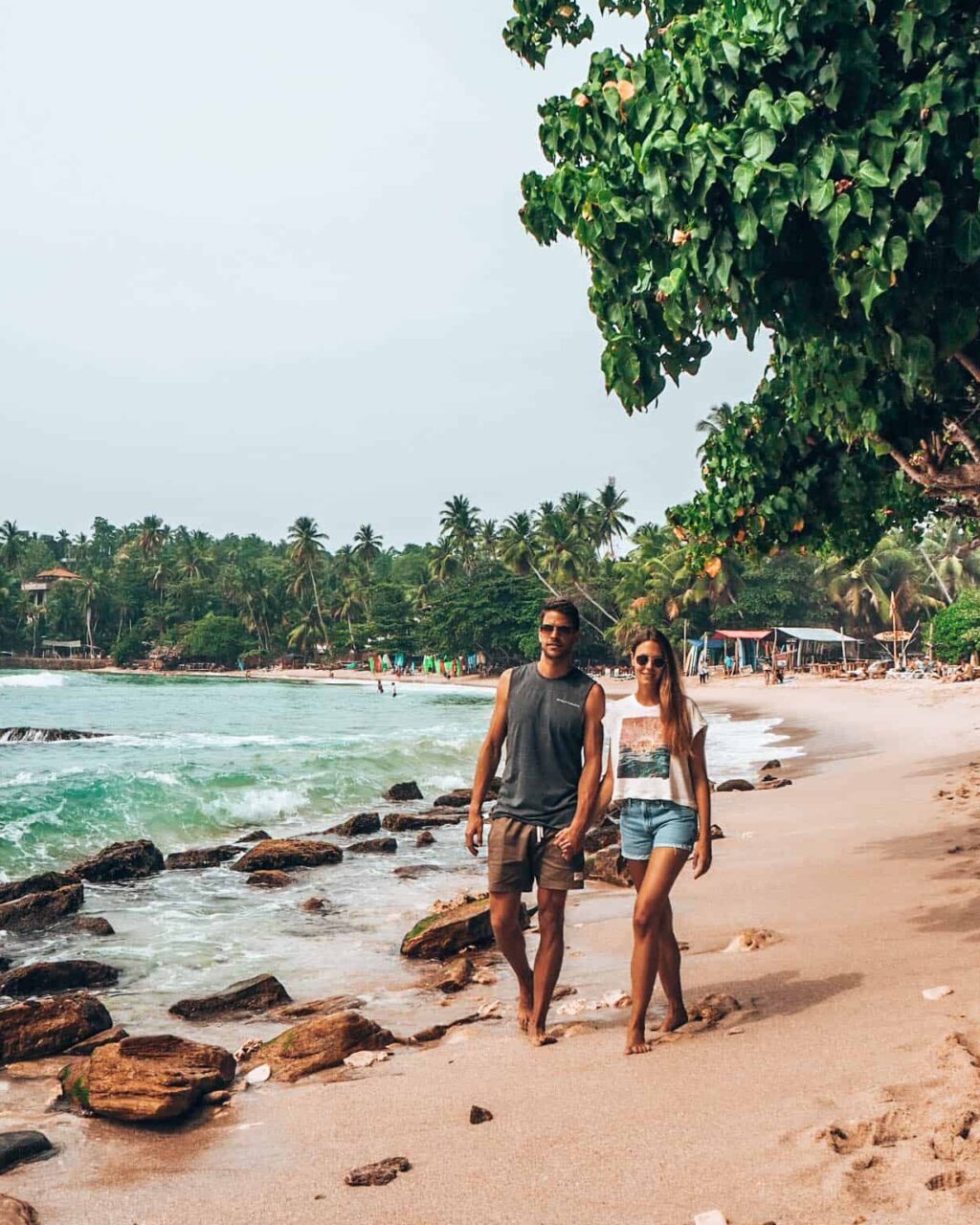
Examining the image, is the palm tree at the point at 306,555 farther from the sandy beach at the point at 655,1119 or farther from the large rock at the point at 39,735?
the sandy beach at the point at 655,1119

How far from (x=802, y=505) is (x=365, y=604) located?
262ft

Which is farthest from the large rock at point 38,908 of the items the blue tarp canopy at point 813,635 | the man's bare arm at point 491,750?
the blue tarp canopy at point 813,635

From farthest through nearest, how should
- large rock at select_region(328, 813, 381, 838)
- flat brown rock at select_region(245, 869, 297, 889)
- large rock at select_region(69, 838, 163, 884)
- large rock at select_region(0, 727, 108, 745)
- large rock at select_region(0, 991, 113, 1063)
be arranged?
large rock at select_region(0, 727, 108, 745), large rock at select_region(328, 813, 381, 838), large rock at select_region(69, 838, 163, 884), flat brown rock at select_region(245, 869, 297, 889), large rock at select_region(0, 991, 113, 1063)

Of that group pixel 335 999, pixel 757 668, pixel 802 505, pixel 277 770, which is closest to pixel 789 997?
pixel 335 999

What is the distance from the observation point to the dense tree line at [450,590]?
198 feet

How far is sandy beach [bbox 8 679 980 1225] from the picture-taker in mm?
3066

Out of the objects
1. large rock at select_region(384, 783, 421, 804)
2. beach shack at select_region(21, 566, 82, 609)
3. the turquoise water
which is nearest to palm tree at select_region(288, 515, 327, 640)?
beach shack at select_region(21, 566, 82, 609)

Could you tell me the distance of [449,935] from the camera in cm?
745

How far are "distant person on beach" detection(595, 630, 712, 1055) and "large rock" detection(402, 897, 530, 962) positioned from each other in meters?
2.95

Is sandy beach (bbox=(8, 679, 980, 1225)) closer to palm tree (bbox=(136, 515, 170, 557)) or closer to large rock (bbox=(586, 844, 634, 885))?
large rock (bbox=(586, 844, 634, 885))

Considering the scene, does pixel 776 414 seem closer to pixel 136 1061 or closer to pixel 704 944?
pixel 704 944

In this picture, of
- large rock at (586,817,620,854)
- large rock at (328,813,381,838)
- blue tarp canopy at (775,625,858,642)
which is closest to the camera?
large rock at (586,817,620,854)

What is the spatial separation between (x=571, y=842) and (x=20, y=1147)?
8.43ft

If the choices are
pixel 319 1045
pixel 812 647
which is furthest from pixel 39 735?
pixel 812 647
